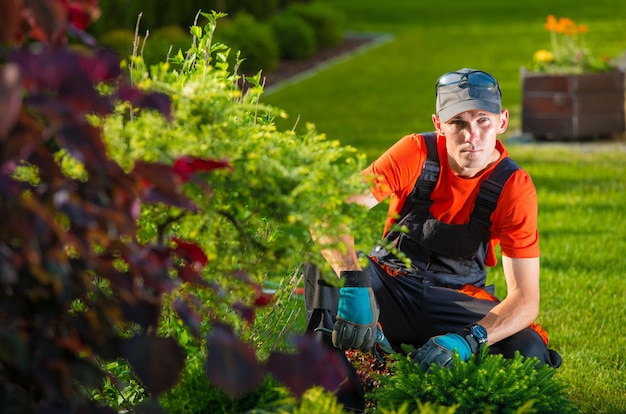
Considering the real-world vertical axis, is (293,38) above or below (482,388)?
above

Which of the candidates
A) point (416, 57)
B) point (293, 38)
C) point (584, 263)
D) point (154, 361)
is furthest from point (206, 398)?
point (293, 38)

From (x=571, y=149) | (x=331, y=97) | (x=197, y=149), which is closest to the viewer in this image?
(x=197, y=149)

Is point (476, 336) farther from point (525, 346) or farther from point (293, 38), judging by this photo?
point (293, 38)

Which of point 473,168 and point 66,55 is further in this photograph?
point 473,168

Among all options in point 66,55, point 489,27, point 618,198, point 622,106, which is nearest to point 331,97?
point 622,106

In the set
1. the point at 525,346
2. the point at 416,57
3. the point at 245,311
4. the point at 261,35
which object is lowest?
the point at 525,346

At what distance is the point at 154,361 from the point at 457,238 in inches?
82.0

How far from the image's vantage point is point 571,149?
9.38m

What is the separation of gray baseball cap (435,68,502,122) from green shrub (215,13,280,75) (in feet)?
34.0

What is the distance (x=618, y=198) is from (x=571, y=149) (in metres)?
1.84

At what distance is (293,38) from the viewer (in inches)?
643

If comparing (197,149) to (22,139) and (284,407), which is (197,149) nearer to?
(22,139)

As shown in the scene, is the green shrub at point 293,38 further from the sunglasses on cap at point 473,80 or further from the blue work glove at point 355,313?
the blue work glove at point 355,313

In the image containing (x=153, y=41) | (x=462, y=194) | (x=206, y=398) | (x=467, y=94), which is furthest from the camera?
(x=153, y=41)
